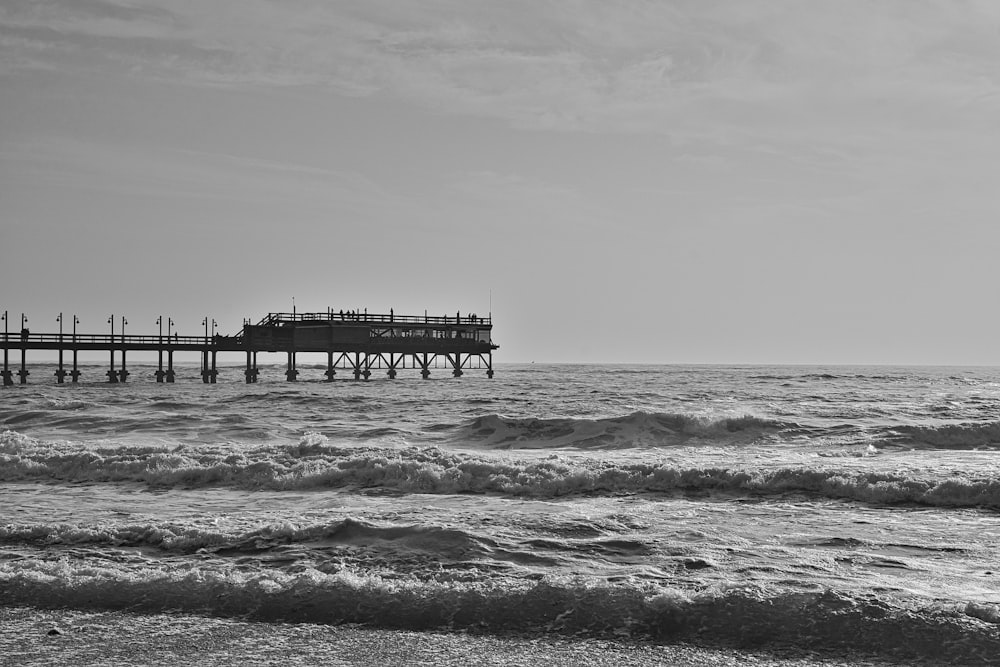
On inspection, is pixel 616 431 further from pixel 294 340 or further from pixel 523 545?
pixel 294 340

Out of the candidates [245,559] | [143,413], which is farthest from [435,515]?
[143,413]

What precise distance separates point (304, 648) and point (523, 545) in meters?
3.92

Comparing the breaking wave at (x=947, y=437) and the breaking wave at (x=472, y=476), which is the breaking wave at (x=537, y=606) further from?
the breaking wave at (x=947, y=437)

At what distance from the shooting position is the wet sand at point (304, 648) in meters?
6.45

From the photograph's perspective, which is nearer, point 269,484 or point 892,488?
point 892,488

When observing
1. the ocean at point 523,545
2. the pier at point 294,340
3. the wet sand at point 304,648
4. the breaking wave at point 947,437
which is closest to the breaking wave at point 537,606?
the ocean at point 523,545

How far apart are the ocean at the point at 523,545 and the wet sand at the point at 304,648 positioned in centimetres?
6

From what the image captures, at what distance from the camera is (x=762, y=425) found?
27.0 m

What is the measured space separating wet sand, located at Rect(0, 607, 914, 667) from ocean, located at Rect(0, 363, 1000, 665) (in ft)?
0.20

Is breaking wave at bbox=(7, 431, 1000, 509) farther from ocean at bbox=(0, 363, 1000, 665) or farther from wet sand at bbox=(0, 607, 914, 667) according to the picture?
wet sand at bbox=(0, 607, 914, 667)

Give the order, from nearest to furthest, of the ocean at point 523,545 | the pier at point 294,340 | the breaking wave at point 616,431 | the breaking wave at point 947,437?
the ocean at point 523,545
the breaking wave at point 947,437
the breaking wave at point 616,431
the pier at point 294,340

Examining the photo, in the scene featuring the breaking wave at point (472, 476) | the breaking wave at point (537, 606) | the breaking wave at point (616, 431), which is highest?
the breaking wave at point (537, 606)

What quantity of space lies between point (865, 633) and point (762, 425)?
2064cm

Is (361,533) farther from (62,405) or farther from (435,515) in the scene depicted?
(62,405)
